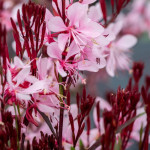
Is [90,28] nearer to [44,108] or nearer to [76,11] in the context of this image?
[76,11]

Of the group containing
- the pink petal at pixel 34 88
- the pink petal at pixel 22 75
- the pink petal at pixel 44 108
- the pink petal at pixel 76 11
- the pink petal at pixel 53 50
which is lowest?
the pink petal at pixel 44 108

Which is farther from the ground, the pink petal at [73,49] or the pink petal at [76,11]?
the pink petal at [76,11]

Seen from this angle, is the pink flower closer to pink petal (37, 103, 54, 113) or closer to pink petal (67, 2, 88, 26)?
pink petal (67, 2, 88, 26)

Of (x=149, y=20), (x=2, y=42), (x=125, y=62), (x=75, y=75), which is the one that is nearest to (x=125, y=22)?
(x=149, y=20)

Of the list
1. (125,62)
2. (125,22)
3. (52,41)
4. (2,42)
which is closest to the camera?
(2,42)

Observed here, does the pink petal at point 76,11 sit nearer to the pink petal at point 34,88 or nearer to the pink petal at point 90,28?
the pink petal at point 90,28

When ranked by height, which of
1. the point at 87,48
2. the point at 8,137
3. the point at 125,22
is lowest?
the point at 8,137

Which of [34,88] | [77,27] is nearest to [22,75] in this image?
[34,88]

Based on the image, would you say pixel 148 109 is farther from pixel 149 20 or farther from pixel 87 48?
pixel 149 20

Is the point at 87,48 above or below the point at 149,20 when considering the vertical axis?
below

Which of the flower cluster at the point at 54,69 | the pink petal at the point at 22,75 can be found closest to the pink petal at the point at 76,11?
the flower cluster at the point at 54,69

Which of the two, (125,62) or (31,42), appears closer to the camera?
(31,42)
